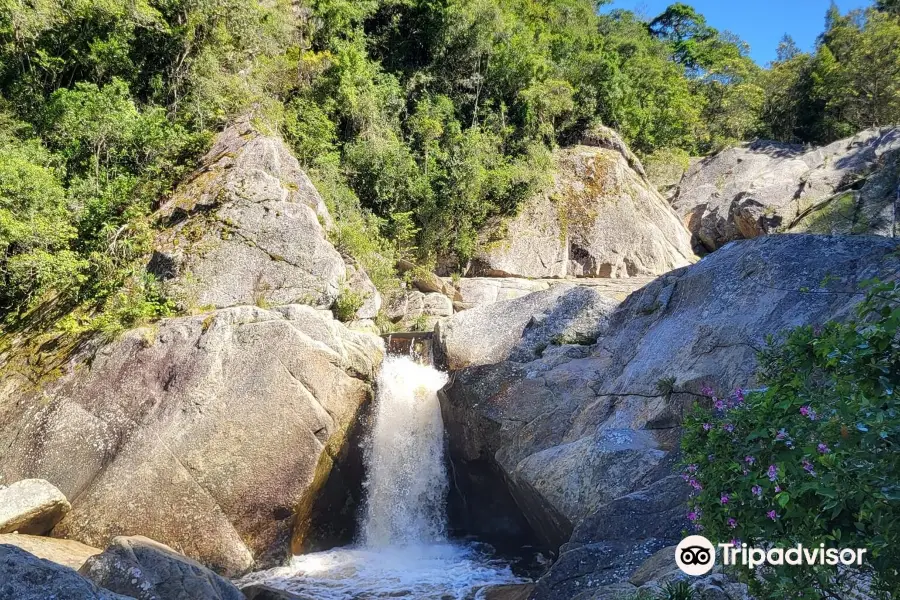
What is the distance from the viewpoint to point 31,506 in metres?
9.12

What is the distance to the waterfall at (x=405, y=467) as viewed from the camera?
1170cm

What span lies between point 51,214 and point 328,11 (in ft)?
43.7

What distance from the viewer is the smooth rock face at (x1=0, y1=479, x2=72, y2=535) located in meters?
8.95

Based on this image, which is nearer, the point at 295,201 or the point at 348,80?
the point at 295,201

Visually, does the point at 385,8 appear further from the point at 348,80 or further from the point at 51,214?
the point at 51,214

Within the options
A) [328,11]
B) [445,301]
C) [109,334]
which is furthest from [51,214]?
[328,11]

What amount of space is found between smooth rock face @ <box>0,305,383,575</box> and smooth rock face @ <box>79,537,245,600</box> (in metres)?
2.14

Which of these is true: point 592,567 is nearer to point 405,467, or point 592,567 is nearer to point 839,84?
point 405,467

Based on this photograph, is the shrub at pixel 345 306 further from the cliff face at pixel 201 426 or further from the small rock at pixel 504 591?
the small rock at pixel 504 591

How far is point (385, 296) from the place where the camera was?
17625 millimetres

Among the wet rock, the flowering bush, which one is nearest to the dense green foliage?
the wet rock

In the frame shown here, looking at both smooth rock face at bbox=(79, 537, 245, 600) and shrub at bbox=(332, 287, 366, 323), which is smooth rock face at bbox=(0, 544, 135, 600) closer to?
smooth rock face at bbox=(79, 537, 245, 600)

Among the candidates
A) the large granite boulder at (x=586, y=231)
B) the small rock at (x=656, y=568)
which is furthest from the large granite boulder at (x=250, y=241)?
the small rock at (x=656, y=568)

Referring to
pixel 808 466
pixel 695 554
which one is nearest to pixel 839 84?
pixel 695 554
